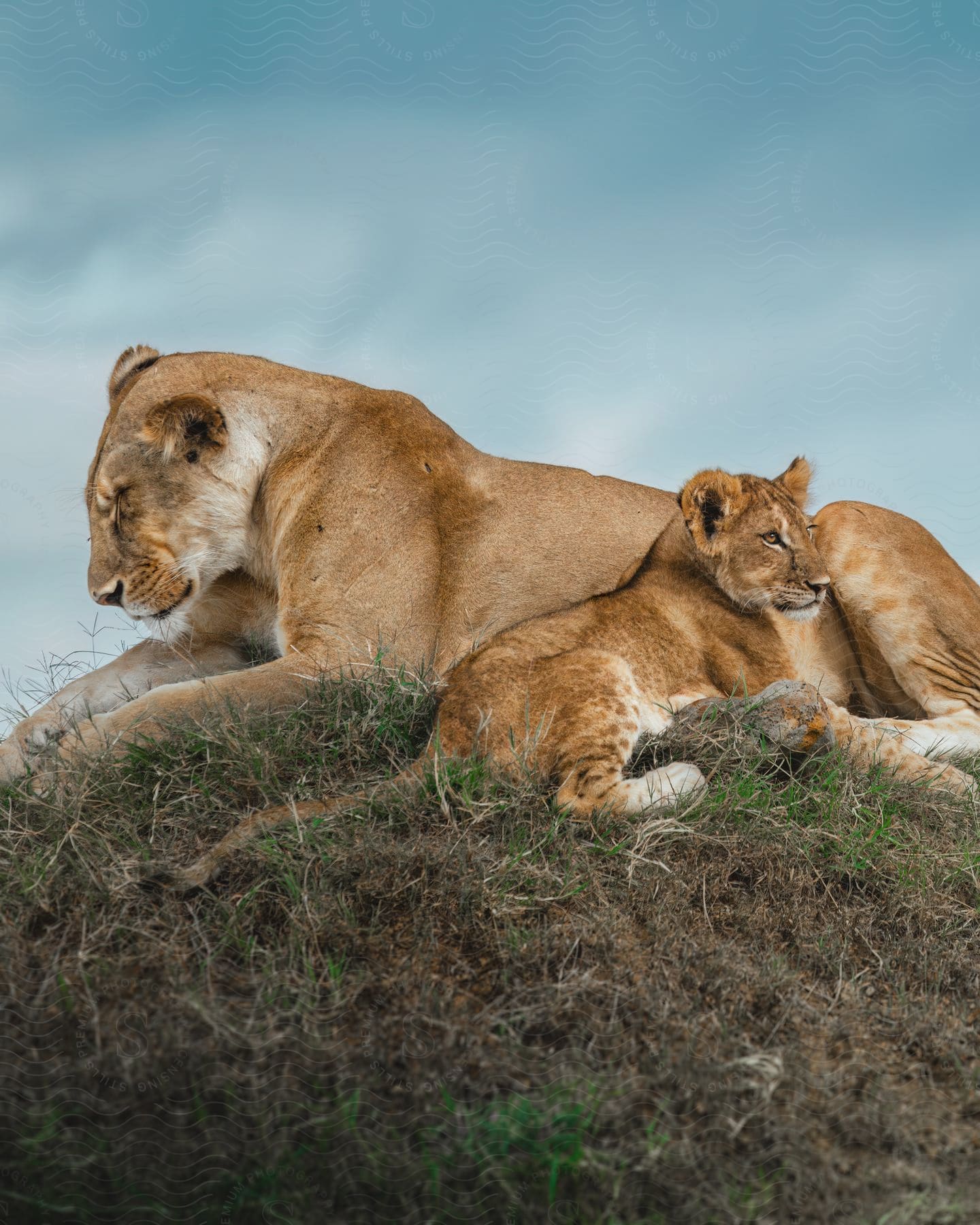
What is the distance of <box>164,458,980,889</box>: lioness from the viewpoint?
3.90 m

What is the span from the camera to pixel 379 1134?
227cm

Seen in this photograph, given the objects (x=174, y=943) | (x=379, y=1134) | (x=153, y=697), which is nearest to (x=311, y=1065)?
(x=379, y=1134)

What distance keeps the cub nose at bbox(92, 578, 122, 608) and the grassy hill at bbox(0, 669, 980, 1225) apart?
4.24 ft

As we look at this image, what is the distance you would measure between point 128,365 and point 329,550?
1.71m

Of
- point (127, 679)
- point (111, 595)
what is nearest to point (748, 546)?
point (111, 595)

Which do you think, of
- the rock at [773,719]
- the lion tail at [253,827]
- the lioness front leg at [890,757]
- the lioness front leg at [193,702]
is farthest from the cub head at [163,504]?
the lioness front leg at [890,757]

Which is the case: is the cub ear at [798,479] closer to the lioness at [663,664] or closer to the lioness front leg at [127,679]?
the lioness at [663,664]

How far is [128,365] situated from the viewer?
5809 mm

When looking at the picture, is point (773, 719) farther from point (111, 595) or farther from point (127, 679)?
point (127, 679)

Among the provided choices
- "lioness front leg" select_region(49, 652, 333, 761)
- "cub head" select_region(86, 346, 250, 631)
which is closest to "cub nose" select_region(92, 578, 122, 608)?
"cub head" select_region(86, 346, 250, 631)

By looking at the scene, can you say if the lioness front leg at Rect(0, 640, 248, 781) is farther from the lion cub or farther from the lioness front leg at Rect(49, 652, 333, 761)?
the lion cub

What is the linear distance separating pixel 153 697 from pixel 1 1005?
6.43ft

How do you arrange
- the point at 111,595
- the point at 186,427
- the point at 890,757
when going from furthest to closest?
1. the point at 111,595
2. the point at 186,427
3. the point at 890,757

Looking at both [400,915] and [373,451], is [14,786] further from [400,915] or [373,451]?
[373,451]
